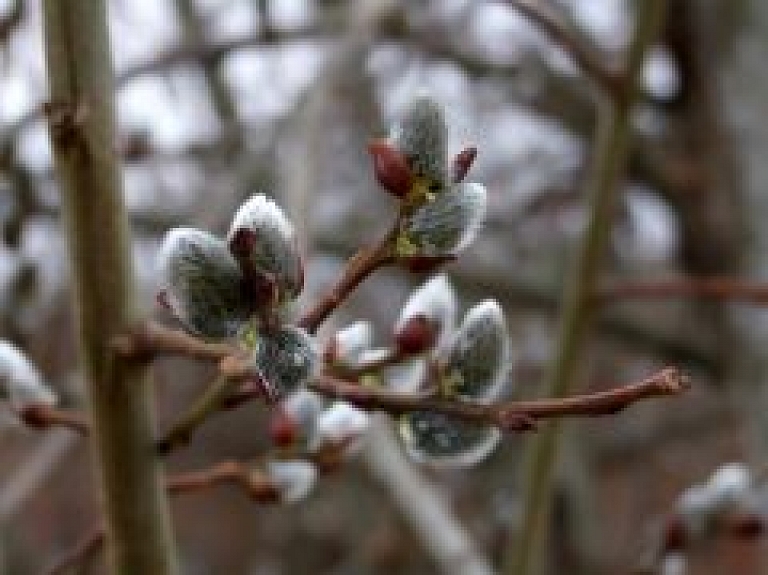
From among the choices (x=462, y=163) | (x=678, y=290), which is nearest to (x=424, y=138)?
(x=462, y=163)

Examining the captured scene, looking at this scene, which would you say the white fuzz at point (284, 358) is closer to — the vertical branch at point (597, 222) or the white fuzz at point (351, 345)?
the white fuzz at point (351, 345)

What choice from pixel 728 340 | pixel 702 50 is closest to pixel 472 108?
pixel 702 50

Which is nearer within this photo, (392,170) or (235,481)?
(392,170)

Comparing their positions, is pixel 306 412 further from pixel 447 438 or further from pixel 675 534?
pixel 675 534

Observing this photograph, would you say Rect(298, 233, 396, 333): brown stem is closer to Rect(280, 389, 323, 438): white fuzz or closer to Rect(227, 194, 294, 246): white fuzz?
Rect(227, 194, 294, 246): white fuzz

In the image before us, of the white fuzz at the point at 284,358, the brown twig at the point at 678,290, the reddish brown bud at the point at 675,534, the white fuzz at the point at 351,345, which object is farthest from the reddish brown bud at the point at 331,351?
the brown twig at the point at 678,290

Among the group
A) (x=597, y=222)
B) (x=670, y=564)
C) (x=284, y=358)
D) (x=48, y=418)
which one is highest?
(x=284, y=358)
